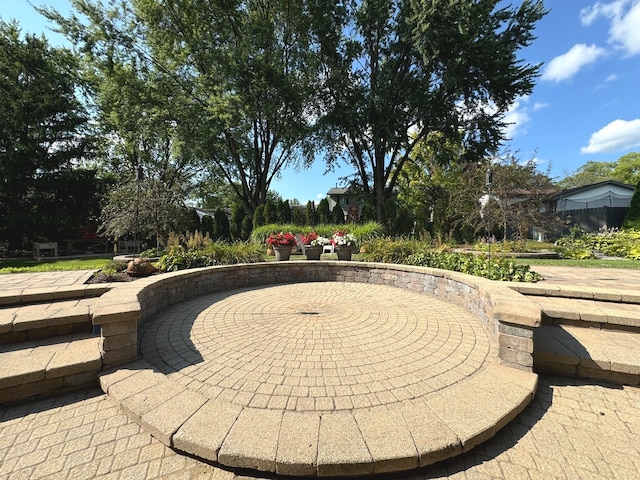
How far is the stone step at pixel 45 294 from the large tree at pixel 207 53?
442 inches

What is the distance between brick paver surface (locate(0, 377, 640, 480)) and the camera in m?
1.56

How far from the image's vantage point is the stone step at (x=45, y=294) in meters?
3.53

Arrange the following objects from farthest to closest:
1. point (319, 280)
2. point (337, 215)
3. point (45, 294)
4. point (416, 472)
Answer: point (337, 215), point (319, 280), point (45, 294), point (416, 472)

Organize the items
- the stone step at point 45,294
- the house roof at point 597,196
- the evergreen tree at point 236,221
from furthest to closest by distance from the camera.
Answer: the house roof at point 597,196 < the evergreen tree at point 236,221 < the stone step at point 45,294

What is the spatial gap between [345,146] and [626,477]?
57.4ft

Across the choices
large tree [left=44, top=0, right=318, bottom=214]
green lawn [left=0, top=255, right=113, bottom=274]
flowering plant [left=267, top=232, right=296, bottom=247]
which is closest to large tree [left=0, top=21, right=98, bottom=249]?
large tree [left=44, top=0, right=318, bottom=214]

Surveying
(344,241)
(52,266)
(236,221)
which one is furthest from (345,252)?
(236,221)

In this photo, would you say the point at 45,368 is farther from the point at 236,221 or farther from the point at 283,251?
the point at 236,221

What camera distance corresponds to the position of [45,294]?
146 inches

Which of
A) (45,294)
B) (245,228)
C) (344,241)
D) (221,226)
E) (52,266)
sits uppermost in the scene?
(221,226)

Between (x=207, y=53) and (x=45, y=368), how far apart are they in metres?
15.5

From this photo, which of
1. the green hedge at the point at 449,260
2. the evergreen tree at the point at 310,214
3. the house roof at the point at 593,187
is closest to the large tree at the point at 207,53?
the evergreen tree at the point at 310,214

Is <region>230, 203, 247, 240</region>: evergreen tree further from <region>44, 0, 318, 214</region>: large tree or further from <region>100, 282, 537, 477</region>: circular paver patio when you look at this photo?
<region>100, 282, 537, 477</region>: circular paver patio

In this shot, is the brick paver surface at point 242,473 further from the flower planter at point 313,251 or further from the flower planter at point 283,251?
the flower planter at point 313,251
